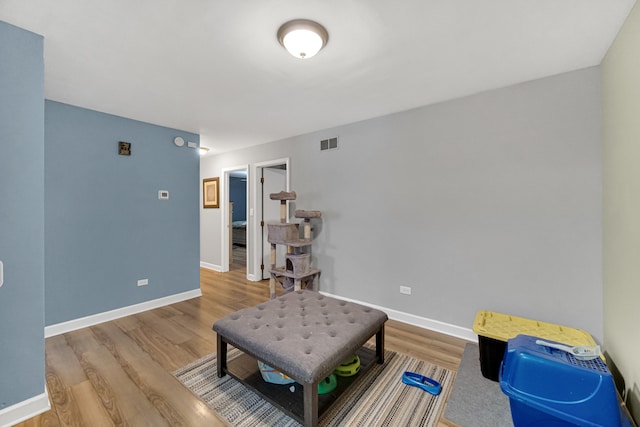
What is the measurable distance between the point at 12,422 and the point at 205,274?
11.5ft

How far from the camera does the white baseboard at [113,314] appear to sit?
106 inches

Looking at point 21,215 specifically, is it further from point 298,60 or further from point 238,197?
point 238,197

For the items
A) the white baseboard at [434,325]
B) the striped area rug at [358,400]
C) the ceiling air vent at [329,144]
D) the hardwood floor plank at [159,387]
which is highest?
the ceiling air vent at [329,144]

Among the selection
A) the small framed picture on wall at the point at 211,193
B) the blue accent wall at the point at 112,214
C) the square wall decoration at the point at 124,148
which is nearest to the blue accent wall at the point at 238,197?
the small framed picture on wall at the point at 211,193

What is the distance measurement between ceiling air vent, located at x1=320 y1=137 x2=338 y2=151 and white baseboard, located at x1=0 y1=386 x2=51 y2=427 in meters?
3.37

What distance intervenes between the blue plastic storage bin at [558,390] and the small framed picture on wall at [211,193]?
505 centimetres

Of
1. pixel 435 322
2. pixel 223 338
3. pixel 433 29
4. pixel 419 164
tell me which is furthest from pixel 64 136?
pixel 435 322

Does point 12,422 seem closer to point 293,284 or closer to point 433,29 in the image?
point 293,284

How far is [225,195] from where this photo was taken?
511cm

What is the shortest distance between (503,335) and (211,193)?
5140 mm

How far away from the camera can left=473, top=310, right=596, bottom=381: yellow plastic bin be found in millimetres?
1914

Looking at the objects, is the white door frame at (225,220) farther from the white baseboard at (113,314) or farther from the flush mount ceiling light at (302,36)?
the flush mount ceiling light at (302,36)

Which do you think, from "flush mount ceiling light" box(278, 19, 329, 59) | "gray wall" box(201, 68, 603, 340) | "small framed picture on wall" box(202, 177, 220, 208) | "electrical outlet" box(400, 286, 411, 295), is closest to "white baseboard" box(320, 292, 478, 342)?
"gray wall" box(201, 68, 603, 340)

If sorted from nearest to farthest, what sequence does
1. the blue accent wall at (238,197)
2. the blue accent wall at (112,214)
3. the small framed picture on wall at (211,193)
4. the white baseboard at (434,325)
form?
the white baseboard at (434,325) → the blue accent wall at (112,214) → the small framed picture on wall at (211,193) → the blue accent wall at (238,197)
